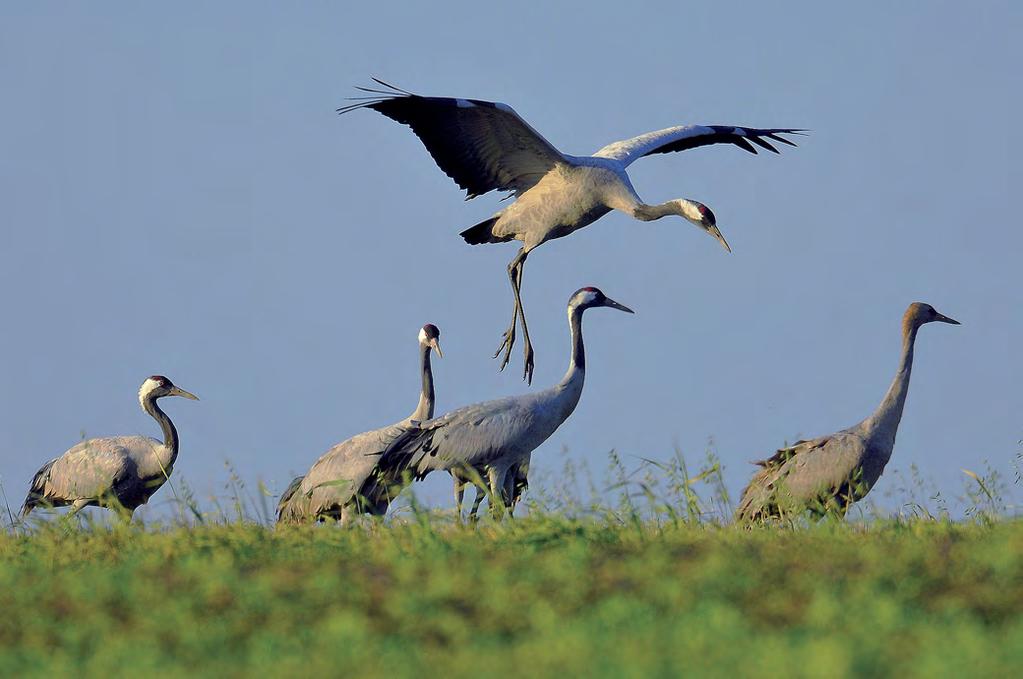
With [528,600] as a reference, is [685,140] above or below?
above

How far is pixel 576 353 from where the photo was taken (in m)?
9.24

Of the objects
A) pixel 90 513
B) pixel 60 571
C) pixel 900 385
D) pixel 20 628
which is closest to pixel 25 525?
pixel 90 513

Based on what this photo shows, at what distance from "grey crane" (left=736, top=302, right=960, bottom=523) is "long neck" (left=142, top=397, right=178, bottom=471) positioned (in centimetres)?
425

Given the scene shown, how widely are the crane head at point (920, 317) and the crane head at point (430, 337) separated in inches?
119

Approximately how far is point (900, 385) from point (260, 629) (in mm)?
5041

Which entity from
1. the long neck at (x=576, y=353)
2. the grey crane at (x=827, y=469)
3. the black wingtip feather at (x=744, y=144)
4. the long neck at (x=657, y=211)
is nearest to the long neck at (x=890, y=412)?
the grey crane at (x=827, y=469)

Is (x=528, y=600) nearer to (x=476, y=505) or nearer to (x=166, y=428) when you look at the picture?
Result: (x=476, y=505)

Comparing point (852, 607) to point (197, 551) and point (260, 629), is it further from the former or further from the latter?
point (197, 551)

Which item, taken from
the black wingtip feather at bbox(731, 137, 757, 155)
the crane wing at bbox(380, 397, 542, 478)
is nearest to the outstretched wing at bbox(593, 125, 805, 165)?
the black wingtip feather at bbox(731, 137, 757, 155)

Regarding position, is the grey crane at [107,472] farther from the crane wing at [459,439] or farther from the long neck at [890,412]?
the long neck at [890,412]

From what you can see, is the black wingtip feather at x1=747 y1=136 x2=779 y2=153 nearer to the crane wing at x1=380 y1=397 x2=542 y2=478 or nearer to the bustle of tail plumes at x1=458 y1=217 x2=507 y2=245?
the bustle of tail plumes at x1=458 y1=217 x2=507 y2=245

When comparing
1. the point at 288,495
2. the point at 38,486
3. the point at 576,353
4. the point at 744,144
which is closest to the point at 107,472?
the point at 38,486

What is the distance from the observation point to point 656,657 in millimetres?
4059

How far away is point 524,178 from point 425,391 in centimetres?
244
